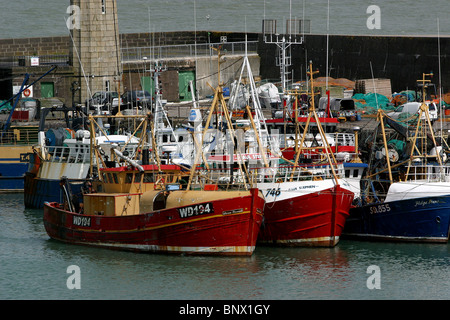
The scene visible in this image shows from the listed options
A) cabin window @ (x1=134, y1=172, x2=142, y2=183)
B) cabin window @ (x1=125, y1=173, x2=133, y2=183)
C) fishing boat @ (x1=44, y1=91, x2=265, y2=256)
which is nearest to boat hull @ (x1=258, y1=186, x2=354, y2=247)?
fishing boat @ (x1=44, y1=91, x2=265, y2=256)

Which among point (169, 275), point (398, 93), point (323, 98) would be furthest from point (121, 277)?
point (398, 93)

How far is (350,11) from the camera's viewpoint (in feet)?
259

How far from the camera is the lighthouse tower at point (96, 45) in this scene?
50750 millimetres

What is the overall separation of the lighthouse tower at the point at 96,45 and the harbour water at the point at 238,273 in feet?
73.9

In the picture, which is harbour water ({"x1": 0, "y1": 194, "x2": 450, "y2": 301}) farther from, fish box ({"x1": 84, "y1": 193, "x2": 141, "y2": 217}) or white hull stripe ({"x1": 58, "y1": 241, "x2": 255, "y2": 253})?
fish box ({"x1": 84, "y1": 193, "x2": 141, "y2": 217})

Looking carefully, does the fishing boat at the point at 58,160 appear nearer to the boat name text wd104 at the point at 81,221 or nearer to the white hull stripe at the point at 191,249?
the boat name text wd104 at the point at 81,221

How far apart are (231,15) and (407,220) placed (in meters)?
51.4

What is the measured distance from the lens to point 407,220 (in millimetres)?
29266

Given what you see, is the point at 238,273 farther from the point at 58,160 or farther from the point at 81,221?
the point at 58,160

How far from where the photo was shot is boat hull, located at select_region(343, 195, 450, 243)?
28.8 meters

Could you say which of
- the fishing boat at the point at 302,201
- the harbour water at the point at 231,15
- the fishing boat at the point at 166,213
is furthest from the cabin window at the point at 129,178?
the harbour water at the point at 231,15

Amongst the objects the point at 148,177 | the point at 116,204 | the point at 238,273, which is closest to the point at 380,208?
the point at 238,273

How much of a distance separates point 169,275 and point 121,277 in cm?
132

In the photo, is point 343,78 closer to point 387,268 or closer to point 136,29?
point 136,29
